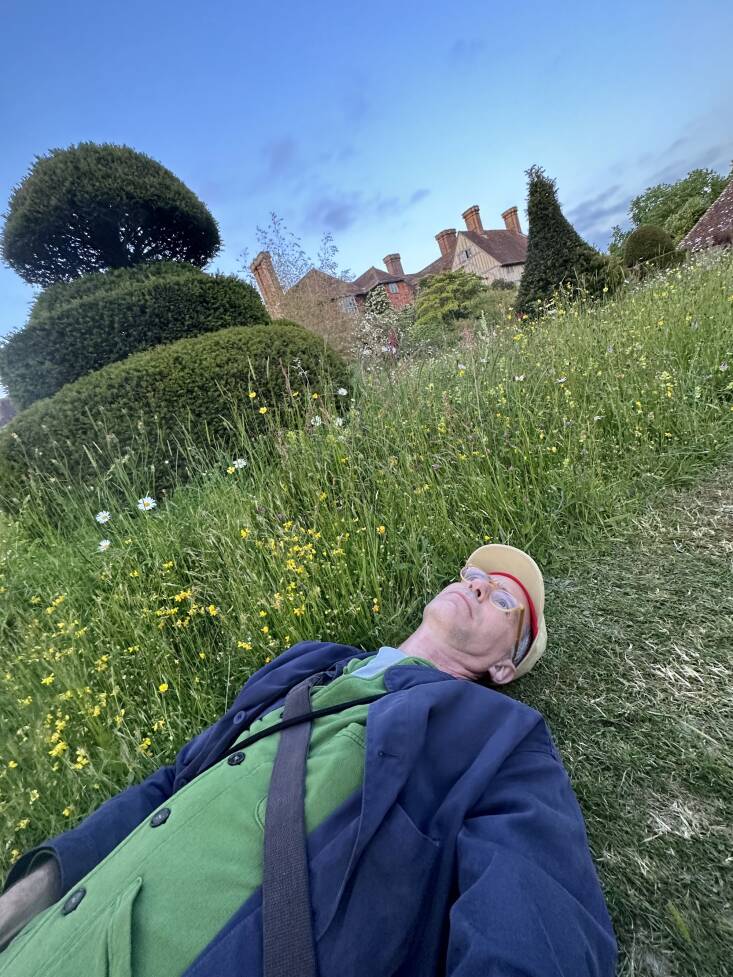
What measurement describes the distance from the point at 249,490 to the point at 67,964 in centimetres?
248

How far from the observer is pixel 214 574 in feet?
9.09

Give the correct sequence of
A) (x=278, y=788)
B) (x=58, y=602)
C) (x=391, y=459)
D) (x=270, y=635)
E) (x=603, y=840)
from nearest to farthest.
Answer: (x=278, y=788)
(x=603, y=840)
(x=270, y=635)
(x=58, y=602)
(x=391, y=459)

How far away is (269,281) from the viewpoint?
17891 mm

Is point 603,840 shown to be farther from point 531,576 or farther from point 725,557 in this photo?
point 725,557

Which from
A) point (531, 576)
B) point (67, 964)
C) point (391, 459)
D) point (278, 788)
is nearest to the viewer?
point (67, 964)

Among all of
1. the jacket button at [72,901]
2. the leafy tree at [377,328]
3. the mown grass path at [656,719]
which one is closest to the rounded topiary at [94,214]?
the leafy tree at [377,328]

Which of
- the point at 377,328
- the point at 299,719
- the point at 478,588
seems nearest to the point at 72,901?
the point at 299,719

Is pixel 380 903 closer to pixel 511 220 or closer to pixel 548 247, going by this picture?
pixel 548 247

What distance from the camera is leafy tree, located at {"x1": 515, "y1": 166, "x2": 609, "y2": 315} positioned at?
9727mm

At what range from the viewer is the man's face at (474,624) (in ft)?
6.48

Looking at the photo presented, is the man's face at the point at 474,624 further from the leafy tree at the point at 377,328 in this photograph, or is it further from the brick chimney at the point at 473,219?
the brick chimney at the point at 473,219

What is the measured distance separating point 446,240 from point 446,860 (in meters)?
54.4

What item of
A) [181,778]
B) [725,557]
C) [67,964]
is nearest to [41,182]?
[181,778]

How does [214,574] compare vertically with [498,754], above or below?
above
